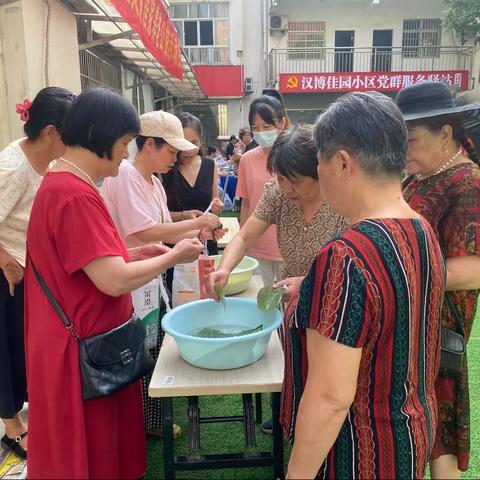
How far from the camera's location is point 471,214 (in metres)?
1.29

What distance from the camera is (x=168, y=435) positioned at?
4.81 ft

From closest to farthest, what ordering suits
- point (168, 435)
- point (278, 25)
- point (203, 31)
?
point (168, 435) < point (278, 25) < point (203, 31)

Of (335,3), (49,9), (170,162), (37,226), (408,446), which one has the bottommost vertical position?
(408,446)

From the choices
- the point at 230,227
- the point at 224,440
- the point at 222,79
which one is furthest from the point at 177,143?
the point at 222,79

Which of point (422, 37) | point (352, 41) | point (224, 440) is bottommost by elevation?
point (224, 440)

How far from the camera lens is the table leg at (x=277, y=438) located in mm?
1465

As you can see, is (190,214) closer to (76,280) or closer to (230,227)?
(230,227)

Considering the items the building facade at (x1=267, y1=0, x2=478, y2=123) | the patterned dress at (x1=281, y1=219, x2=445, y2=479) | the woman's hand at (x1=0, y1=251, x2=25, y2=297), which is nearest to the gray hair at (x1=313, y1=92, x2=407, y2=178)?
the patterned dress at (x1=281, y1=219, x2=445, y2=479)

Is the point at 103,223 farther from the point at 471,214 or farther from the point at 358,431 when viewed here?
the point at 471,214

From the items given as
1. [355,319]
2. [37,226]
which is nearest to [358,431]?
[355,319]

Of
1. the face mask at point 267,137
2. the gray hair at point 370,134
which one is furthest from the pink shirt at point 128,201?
the gray hair at point 370,134

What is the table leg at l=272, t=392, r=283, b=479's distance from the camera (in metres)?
1.46

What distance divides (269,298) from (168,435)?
0.56 m

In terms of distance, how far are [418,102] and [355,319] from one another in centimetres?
93
